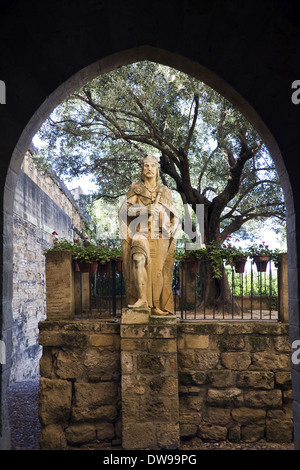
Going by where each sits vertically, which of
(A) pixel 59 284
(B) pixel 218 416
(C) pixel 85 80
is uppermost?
(C) pixel 85 80

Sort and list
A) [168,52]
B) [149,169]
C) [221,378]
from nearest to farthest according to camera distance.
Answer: [168,52]
[221,378]
[149,169]

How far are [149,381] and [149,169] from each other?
103 inches

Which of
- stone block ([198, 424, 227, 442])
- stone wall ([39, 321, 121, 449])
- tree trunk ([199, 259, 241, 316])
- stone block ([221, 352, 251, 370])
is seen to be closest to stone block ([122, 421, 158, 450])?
stone wall ([39, 321, 121, 449])

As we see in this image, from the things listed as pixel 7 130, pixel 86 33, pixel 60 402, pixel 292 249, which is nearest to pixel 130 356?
pixel 60 402

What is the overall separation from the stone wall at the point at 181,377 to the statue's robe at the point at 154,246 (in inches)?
17.2

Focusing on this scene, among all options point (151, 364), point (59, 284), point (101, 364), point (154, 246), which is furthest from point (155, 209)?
point (101, 364)

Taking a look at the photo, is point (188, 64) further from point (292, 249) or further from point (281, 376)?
point (281, 376)

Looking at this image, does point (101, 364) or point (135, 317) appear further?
point (101, 364)

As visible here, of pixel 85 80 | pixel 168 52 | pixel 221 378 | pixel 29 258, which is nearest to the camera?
pixel 168 52

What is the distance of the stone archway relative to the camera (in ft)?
9.59

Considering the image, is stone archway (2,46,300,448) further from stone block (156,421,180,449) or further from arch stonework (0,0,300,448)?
stone block (156,421,180,449)

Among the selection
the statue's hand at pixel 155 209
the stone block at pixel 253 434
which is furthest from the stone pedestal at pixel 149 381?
the statue's hand at pixel 155 209

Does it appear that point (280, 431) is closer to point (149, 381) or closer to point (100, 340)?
point (149, 381)

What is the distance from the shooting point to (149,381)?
4.93 metres
